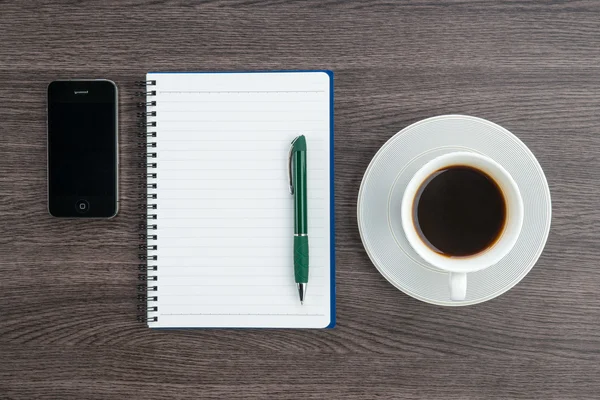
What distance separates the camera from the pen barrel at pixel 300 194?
61 cm

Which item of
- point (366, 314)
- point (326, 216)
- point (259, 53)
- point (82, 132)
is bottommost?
point (366, 314)

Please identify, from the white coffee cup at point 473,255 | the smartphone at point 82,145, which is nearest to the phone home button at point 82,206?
the smartphone at point 82,145

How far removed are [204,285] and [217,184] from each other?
0.42 ft

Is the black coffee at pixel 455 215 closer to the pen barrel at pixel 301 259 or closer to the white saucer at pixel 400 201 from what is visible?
the white saucer at pixel 400 201

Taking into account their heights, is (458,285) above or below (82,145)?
below

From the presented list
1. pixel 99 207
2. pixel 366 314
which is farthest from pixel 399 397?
pixel 99 207

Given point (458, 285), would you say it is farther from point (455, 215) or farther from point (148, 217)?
point (148, 217)

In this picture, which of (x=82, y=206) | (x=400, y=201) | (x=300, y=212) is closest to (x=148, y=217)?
(x=82, y=206)

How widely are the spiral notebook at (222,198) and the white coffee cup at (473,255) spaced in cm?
15

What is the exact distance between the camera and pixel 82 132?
640 mm

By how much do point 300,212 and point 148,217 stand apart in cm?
19

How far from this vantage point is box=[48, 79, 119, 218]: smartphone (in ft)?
2.09

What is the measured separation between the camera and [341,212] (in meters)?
0.63

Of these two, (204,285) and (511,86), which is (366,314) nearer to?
(204,285)
